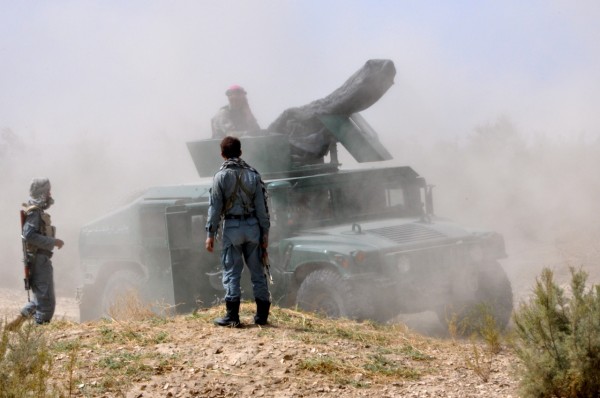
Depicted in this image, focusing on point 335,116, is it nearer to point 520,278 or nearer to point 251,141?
point 251,141

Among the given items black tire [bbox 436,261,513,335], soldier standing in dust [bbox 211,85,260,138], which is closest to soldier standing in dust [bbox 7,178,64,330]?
soldier standing in dust [bbox 211,85,260,138]

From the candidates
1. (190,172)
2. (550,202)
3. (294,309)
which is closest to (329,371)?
(294,309)

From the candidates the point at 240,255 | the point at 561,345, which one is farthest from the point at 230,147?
the point at 561,345

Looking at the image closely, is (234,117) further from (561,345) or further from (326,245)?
(561,345)

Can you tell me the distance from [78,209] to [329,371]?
57.3 feet

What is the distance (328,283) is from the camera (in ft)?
31.2

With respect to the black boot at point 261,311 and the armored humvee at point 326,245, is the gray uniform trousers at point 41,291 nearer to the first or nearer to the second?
the armored humvee at point 326,245

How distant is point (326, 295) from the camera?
31.6 ft

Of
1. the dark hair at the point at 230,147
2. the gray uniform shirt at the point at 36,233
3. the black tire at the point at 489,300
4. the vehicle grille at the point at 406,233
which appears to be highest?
the dark hair at the point at 230,147

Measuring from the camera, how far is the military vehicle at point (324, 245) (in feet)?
31.3

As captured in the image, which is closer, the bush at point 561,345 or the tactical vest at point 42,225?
the bush at point 561,345

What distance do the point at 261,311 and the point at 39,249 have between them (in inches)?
103

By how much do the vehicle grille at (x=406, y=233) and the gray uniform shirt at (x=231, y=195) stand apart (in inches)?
94.8

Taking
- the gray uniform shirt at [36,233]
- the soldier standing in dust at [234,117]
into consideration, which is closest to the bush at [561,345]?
the gray uniform shirt at [36,233]
